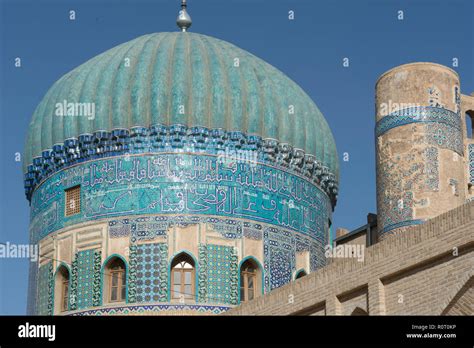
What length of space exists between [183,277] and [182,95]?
248 cm

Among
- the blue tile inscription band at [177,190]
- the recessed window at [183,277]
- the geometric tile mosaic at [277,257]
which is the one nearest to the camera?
the recessed window at [183,277]

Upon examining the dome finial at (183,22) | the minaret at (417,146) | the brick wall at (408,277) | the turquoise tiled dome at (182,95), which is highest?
the dome finial at (183,22)

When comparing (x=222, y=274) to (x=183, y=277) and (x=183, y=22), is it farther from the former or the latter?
(x=183, y=22)

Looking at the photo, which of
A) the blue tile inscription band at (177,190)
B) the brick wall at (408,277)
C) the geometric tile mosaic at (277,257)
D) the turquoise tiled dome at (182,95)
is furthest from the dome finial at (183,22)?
the brick wall at (408,277)

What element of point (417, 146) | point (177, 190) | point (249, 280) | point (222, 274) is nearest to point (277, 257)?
point (249, 280)

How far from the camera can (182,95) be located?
16984mm

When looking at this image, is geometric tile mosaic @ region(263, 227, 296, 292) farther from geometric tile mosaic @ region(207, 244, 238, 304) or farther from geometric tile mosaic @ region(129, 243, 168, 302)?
geometric tile mosaic @ region(129, 243, 168, 302)

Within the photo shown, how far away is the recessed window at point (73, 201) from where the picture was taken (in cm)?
1694

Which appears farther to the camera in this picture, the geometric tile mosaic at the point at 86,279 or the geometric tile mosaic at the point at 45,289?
the geometric tile mosaic at the point at 45,289

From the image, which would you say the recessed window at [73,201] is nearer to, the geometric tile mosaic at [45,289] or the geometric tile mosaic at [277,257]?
the geometric tile mosaic at [45,289]

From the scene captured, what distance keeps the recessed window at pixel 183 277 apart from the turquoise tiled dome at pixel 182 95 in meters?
1.85

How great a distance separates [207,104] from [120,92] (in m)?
1.20

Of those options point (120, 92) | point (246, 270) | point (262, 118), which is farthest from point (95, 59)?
point (246, 270)
